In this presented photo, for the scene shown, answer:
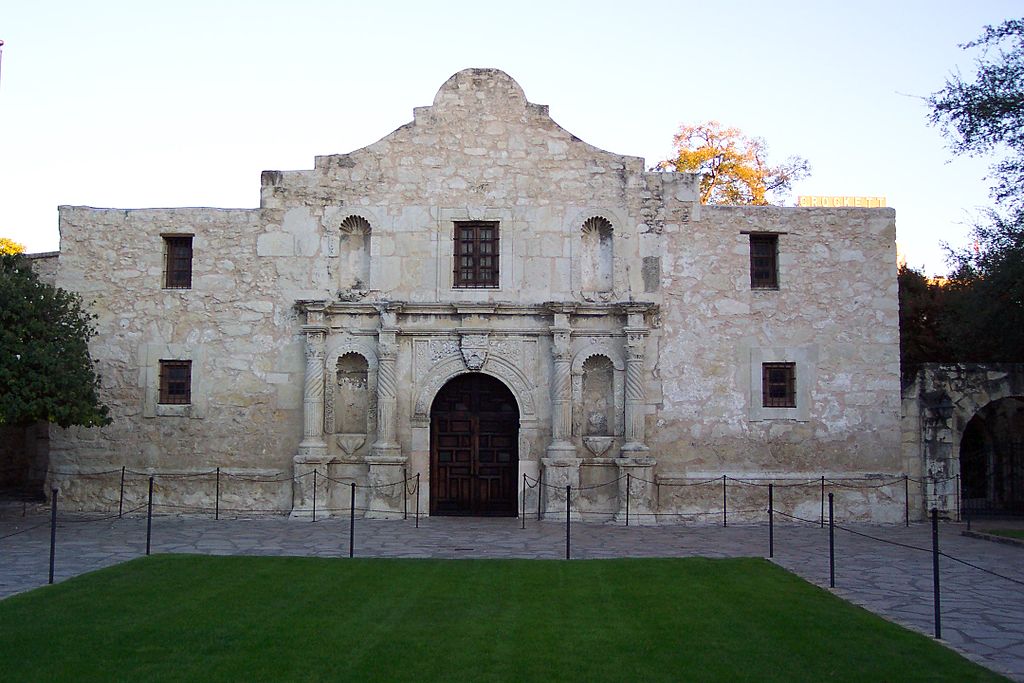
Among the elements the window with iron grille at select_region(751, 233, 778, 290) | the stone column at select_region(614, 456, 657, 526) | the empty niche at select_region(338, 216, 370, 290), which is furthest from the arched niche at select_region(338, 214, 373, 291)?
the window with iron grille at select_region(751, 233, 778, 290)

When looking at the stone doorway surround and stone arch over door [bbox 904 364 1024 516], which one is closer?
the stone doorway surround

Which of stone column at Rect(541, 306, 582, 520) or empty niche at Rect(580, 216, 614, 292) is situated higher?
empty niche at Rect(580, 216, 614, 292)

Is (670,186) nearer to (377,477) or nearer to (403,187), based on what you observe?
(403,187)

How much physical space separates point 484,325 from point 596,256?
2633mm

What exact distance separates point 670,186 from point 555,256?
2.66m

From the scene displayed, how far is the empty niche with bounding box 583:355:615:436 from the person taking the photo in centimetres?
1866

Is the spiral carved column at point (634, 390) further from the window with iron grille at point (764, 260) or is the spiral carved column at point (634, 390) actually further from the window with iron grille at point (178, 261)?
the window with iron grille at point (178, 261)

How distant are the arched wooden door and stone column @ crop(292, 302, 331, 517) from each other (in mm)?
2098

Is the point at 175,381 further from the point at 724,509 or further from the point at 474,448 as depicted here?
the point at 724,509

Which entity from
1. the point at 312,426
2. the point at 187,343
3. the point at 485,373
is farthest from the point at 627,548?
the point at 187,343

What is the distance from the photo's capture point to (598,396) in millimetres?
18828

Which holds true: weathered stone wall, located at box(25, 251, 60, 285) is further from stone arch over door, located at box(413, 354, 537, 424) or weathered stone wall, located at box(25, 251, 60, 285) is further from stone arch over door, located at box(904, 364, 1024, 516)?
stone arch over door, located at box(904, 364, 1024, 516)

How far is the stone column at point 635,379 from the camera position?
18219mm

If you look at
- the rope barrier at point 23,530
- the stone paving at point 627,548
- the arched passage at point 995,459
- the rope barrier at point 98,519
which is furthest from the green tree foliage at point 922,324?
the rope barrier at point 23,530
